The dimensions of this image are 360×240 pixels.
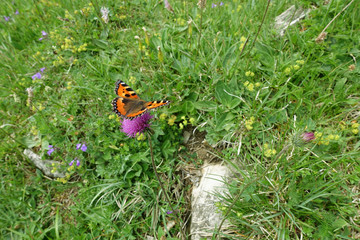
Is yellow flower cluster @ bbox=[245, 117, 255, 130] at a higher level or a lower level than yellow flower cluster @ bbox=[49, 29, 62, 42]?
lower

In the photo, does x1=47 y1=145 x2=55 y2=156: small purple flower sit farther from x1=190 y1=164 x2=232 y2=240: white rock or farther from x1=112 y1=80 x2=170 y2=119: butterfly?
x1=190 y1=164 x2=232 y2=240: white rock

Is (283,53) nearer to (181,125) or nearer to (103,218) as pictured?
(181,125)

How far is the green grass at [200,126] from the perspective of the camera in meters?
2.09

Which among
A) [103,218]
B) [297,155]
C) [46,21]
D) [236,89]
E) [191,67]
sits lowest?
[103,218]

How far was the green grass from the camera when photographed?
2092mm

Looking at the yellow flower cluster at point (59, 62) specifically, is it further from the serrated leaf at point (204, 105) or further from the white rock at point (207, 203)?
the white rock at point (207, 203)

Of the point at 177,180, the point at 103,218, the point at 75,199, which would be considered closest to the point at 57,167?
the point at 75,199

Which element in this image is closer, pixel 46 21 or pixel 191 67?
pixel 191 67

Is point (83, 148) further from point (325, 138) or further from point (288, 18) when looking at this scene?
point (288, 18)

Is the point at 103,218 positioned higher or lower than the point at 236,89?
lower

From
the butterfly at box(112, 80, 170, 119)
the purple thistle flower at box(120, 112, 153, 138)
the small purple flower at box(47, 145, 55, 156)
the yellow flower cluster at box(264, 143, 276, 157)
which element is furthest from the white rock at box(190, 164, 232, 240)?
the small purple flower at box(47, 145, 55, 156)

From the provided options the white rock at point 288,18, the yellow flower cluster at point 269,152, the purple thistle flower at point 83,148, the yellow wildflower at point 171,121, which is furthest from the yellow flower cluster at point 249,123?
the purple thistle flower at point 83,148

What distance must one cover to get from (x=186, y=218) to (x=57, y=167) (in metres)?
1.77

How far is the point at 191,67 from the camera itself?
2938 millimetres
